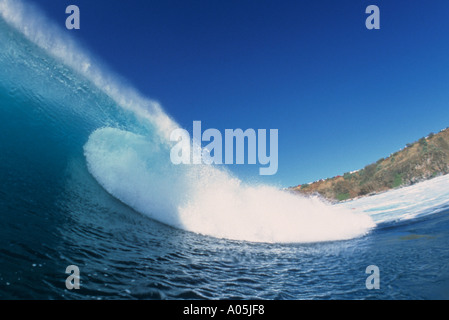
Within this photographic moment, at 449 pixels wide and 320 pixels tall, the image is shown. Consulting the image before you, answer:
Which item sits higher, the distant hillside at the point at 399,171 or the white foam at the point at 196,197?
the distant hillside at the point at 399,171

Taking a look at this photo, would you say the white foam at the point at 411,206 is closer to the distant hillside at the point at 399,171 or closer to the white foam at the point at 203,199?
the white foam at the point at 203,199

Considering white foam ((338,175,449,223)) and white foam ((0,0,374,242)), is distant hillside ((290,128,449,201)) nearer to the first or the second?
white foam ((338,175,449,223))

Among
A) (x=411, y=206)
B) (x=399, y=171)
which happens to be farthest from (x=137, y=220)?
(x=399, y=171)

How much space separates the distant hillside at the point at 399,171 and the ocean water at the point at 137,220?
4733 centimetres

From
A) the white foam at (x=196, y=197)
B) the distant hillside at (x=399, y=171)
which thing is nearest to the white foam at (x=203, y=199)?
the white foam at (x=196, y=197)

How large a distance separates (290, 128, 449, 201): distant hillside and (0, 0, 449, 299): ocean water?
47334 mm

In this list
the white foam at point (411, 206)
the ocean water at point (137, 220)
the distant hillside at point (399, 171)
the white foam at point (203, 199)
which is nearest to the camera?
the ocean water at point (137, 220)

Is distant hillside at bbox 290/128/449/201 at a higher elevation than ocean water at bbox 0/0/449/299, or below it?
higher

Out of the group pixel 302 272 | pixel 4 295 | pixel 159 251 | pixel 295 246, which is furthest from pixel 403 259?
pixel 4 295

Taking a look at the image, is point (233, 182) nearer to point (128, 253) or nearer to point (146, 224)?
point (146, 224)

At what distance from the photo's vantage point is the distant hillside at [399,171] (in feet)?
155

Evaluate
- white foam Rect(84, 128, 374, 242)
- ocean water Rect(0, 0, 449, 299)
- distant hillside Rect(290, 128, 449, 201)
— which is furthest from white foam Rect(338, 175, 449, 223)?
distant hillside Rect(290, 128, 449, 201)

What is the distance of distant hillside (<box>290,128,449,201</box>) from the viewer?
4730 centimetres
